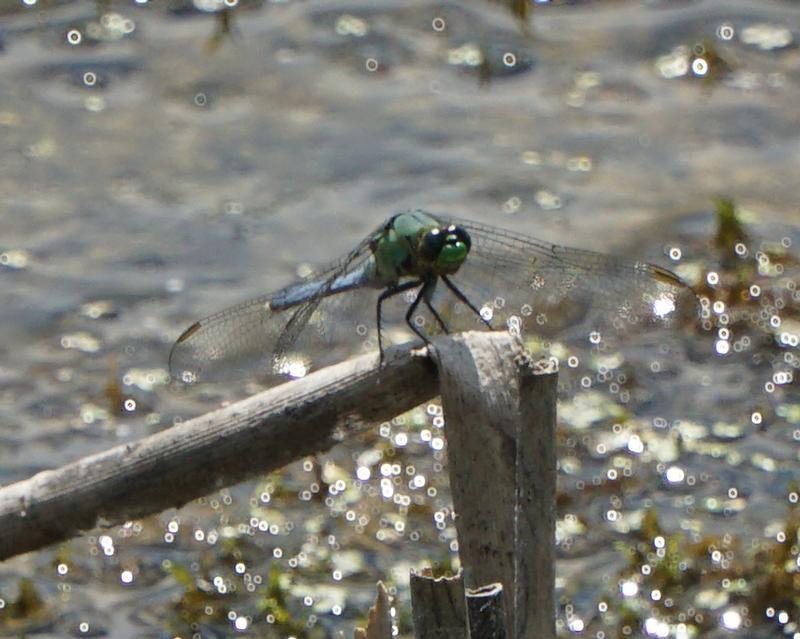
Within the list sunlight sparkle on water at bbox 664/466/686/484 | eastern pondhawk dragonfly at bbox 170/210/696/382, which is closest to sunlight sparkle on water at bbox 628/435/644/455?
sunlight sparkle on water at bbox 664/466/686/484

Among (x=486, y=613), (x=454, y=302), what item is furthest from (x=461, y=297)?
(x=486, y=613)

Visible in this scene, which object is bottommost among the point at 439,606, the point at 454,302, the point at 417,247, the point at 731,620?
the point at 731,620

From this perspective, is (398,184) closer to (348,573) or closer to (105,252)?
(105,252)

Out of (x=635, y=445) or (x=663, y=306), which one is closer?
(x=663, y=306)

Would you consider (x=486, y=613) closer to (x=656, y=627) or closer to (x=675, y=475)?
(x=656, y=627)

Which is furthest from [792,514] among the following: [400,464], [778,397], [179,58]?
[179,58]

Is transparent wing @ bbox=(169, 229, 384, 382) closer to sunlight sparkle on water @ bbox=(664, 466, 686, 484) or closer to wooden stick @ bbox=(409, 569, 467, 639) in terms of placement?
wooden stick @ bbox=(409, 569, 467, 639)
